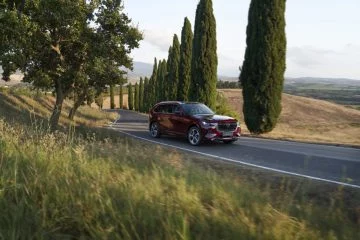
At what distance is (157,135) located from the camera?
66.0 feet

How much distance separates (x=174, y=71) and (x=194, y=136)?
115ft

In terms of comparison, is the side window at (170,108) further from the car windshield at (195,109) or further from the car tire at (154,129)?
the car tire at (154,129)

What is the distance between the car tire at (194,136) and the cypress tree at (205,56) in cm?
1568

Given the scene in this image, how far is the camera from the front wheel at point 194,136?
1687 cm

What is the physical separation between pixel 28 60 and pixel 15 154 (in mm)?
18190

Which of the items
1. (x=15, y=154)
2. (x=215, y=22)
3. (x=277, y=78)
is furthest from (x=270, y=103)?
(x=15, y=154)

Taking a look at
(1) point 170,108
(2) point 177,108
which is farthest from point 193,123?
(1) point 170,108

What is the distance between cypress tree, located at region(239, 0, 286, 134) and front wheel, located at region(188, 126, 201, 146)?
27.2 feet

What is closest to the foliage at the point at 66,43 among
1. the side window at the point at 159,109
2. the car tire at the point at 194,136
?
the side window at the point at 159,109

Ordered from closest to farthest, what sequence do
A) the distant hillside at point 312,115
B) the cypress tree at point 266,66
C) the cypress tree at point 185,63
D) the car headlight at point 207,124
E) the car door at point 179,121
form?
the car headlight at point 207,124
the car door at point 179,121
the cypress tree at point 266,66
the cypress tree at point 185,63
the distant hillside at point 312,115

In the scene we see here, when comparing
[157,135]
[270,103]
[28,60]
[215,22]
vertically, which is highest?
[215,22]

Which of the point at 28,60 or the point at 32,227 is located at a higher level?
the point at 28,60

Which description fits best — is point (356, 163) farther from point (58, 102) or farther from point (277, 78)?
point (58, 102)

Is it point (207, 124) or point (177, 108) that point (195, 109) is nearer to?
point (177, 108)
